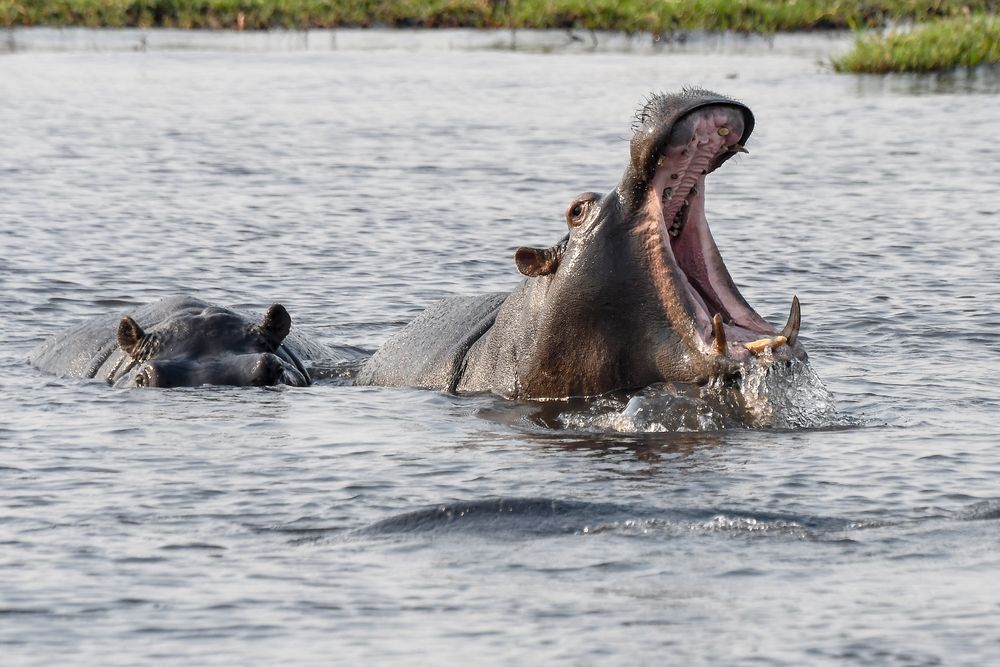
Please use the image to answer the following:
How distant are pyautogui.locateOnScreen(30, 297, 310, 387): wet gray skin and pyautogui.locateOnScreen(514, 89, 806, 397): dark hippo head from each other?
1561 millimetres

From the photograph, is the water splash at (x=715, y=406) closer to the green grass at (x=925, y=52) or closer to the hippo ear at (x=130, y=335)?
the hippo ear at (x=130, y=335)

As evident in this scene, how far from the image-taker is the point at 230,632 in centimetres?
479

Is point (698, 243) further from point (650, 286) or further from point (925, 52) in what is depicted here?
point (925, 52)

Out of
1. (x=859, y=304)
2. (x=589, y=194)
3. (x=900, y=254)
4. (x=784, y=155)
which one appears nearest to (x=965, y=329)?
(x=859, y=304)

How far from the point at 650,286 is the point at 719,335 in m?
0.37

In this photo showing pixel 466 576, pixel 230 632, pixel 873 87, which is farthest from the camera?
pixel 873 87

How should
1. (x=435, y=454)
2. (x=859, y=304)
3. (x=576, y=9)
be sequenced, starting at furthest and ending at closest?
(x=576, y=9) < (x=859, y=304) < (x=435, y=454)

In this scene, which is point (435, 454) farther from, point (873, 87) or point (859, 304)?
point (873, 87)

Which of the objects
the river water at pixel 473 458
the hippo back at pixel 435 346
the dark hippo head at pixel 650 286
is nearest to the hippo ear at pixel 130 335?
the river water at pixel 473 458

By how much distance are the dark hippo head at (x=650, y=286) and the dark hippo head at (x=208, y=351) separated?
155 cm

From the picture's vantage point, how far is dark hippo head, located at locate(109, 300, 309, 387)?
8211 millimetres

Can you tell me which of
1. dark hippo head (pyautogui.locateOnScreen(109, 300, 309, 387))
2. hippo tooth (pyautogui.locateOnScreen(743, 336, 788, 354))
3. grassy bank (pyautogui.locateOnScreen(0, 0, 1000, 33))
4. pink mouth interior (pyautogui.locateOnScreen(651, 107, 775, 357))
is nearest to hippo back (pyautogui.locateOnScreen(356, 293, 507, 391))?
dark hippo head (pyautogui.locateOnScreen(109, 300, 309, 387))

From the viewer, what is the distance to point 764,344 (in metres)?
6.70

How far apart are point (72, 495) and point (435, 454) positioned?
1.36 meters
